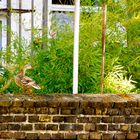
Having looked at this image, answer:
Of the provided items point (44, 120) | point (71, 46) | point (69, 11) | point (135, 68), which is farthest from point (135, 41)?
point (44, 120)

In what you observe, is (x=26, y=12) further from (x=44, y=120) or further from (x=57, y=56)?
(x=44, y=120)

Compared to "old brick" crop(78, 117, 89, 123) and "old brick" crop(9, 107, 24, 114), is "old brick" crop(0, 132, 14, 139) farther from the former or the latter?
"old brick" crop(78, 117, 89, 123)

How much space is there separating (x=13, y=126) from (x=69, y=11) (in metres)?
5.17

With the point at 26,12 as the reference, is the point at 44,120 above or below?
below

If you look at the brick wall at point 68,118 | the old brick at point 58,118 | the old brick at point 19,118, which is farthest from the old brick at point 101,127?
the old brick at point 19,118

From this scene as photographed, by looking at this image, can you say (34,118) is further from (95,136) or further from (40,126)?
(95,136)

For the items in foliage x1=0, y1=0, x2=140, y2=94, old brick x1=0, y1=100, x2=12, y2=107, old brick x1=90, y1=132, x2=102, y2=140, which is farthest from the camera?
foliage x1=0, y1=0, x2=140, y2=94

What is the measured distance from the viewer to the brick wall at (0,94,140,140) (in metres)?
4.96

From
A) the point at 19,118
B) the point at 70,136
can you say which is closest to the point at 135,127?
the point at 70,136

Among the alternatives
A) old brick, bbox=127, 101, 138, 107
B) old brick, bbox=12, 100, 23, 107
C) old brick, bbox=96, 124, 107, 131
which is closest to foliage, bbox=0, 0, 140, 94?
old brick, bbox=12, 100, 23, 107

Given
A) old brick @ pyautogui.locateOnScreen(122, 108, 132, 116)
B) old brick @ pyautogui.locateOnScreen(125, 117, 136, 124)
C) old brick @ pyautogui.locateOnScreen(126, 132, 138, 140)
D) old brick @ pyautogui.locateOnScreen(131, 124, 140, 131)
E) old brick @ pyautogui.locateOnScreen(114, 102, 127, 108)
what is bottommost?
old brick @ pyautogui.locateOnScreen(126, 132, 138, 140)

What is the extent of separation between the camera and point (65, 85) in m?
6.80

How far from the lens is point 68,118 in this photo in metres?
5.00

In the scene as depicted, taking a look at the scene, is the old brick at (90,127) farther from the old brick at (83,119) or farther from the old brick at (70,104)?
the old brick at (70,104)
